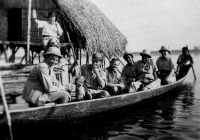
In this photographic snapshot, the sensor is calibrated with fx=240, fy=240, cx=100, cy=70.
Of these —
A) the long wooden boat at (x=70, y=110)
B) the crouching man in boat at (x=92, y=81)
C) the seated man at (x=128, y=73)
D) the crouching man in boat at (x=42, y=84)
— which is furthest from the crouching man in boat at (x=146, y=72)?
the crouching man in boat at (x=42, y=84)

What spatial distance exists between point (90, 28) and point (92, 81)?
144 inches

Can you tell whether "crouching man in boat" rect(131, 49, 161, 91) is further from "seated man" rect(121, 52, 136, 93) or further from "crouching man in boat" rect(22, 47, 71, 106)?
"crouching man in boat" rect(22, 47, 71, 106)

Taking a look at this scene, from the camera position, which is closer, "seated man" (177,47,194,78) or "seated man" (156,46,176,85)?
"seated man" (156,46,176,85)

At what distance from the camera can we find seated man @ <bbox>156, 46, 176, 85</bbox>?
994cm

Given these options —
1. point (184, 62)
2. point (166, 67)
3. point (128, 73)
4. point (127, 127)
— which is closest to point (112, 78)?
point (128, 73)

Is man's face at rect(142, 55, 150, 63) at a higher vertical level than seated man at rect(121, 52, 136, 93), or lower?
higher

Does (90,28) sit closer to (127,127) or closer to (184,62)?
(127,127)

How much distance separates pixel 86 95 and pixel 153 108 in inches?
99.5

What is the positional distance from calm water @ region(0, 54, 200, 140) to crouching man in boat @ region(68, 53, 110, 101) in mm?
650

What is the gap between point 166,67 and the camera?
33.6ft

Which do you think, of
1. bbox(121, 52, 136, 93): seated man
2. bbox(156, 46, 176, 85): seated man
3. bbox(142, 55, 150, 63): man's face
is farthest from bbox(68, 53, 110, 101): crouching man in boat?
bbox(156, 46, 176, 85): seated man

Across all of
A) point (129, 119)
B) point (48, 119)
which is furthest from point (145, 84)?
point (48, 119)

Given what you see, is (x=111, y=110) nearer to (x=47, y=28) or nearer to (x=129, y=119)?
(x=129, y=119)

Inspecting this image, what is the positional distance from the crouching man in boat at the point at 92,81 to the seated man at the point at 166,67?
4.12 m
